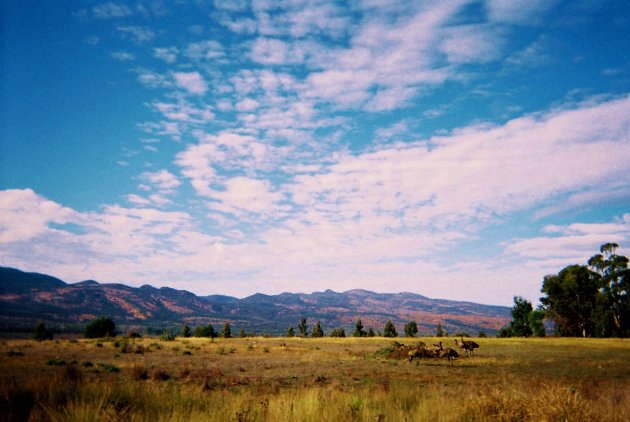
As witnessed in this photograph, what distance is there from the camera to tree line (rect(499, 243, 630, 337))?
2704 inches

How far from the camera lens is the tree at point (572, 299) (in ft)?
245

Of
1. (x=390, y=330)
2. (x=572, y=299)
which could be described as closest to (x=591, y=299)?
(x=572, y=299)

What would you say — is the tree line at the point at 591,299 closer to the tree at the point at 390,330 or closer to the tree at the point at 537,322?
the tree at the point at 537,322

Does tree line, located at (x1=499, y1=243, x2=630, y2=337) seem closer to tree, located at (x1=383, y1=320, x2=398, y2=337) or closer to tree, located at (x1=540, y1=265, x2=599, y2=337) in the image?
tree, located at (x1=540, y1=265, x2=599, y2=337)

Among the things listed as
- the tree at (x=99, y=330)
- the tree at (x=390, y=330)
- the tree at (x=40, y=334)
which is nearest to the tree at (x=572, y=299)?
the tree at (x=390, y=330)

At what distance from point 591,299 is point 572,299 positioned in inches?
125

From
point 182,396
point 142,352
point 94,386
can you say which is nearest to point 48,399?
point 94,386

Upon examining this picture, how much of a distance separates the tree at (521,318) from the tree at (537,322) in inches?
60.4

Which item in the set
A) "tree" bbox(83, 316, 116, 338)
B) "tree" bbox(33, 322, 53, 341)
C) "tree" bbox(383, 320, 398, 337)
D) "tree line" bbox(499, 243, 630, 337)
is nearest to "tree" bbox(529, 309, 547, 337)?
"tree line" bbox(499, 243, 630, 337)

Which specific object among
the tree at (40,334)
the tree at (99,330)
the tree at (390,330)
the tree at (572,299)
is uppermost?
the tree at (572,299)

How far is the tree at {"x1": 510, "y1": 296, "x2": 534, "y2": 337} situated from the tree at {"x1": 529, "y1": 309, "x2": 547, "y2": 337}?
5.03 ft

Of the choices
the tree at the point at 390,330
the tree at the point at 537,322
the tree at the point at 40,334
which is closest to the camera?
the tree at the point at 40,334

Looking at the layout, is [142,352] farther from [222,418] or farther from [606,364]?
[606,364]

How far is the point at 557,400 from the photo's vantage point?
6527 mm
